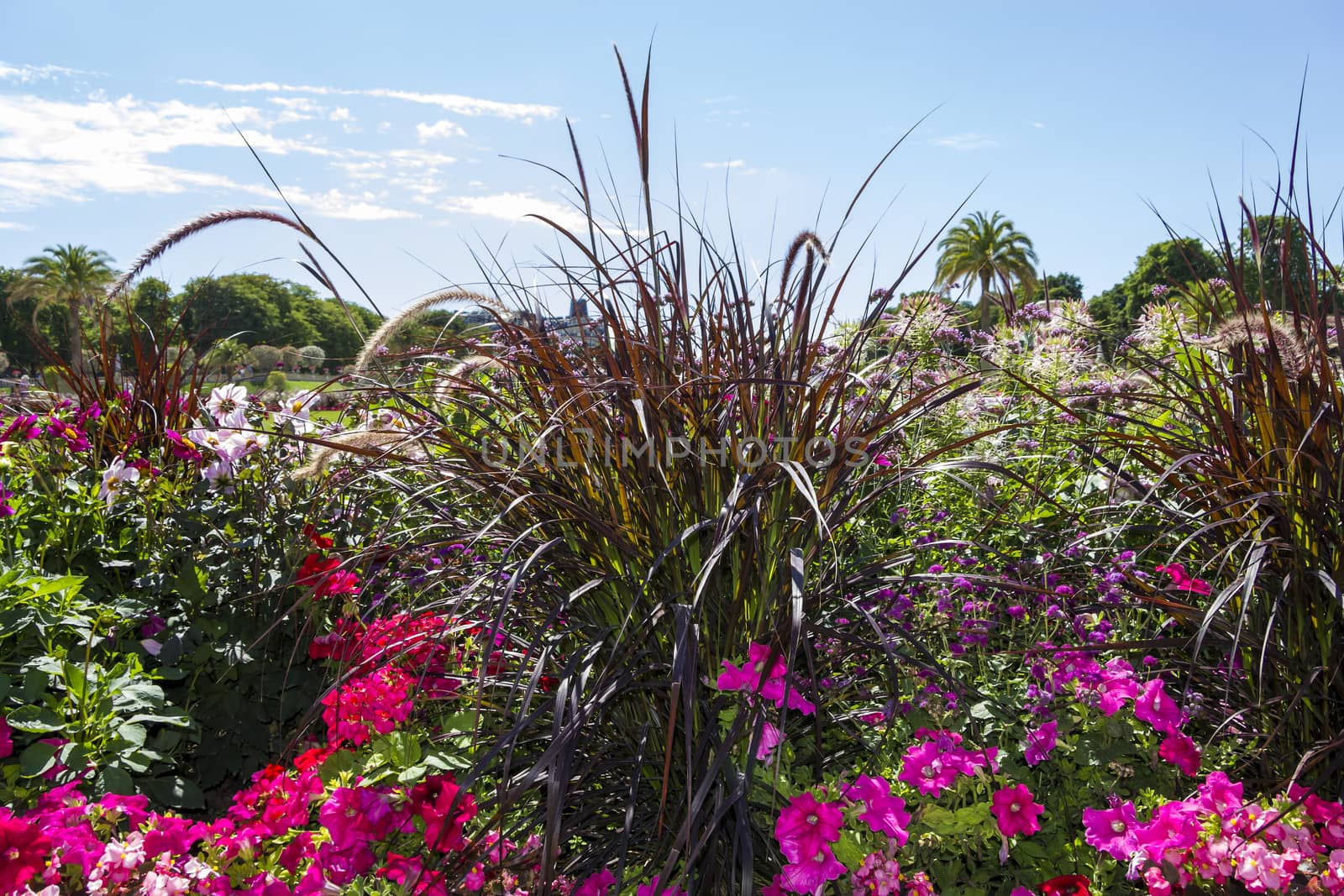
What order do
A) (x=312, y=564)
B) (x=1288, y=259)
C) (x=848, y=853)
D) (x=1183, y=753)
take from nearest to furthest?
1. (x=848, y=853)
2. (x=1183, y=753)
3. (x=1288, y=259)
4. (x=312, y=564)

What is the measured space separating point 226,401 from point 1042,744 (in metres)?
3.01

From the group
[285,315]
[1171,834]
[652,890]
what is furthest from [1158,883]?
[285,315]

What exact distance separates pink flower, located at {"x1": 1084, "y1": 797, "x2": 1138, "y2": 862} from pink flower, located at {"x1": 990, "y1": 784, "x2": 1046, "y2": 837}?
14 cm

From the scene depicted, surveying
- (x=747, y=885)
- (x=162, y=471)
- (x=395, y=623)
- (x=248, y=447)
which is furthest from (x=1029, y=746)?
(x=162, y=471)

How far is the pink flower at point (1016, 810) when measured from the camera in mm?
1711

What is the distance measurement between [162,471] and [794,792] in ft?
8.93

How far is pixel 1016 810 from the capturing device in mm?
1728

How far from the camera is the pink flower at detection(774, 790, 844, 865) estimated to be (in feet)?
5.12

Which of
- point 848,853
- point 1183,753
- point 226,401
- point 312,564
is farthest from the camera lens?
point 226,401

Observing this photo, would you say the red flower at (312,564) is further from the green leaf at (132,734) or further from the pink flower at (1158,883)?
the pink flower at (1158,883)

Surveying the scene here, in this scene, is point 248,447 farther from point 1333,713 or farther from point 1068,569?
point 1333,713

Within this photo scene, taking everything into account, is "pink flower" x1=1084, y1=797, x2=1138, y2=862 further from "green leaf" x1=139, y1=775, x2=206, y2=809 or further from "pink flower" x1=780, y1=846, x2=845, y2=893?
"green leaf" x1=139, y1=775, x2=206, y2=809

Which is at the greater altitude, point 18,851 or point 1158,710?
point 1158,710

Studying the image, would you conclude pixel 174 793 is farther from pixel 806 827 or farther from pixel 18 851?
pixel 806 827
